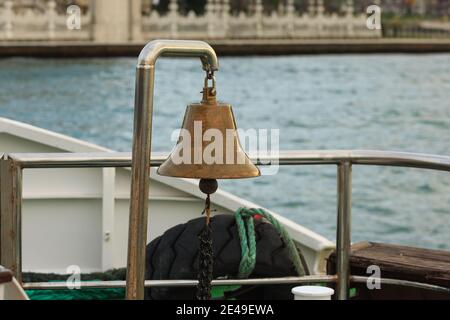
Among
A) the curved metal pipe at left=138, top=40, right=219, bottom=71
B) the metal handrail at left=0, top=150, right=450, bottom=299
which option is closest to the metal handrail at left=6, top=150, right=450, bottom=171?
the metal handrail at left=0, top=150, right=450, bottom=299

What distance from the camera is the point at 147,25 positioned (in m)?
51.1

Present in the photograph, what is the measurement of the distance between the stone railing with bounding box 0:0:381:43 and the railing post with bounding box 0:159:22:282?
142 ft

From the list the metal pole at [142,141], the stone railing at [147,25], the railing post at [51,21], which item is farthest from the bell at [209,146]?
the railing post at [51,21]

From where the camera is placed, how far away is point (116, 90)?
140ft

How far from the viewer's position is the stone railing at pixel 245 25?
51.2 m

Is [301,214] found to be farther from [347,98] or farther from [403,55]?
[403,55]

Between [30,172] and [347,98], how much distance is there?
1395 inches

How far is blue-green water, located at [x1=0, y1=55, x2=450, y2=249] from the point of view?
64.6 ft

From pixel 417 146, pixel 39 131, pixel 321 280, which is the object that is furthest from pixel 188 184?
pixel 417 146

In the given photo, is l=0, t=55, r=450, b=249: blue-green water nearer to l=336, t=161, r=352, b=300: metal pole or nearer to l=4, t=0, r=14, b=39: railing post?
l=4, t=0, r=14, b=39: railing post

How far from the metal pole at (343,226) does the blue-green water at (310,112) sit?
42.3 ft

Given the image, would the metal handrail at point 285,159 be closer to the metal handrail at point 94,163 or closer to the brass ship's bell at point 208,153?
the metal handrail at point 94,163

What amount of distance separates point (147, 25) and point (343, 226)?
4759cm
